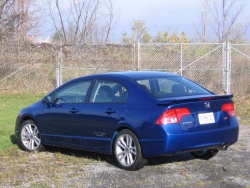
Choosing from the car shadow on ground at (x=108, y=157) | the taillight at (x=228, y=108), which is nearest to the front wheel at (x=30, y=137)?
the car shadow on ground at (x=108, y=157)

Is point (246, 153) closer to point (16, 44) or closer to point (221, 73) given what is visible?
point (221, 73)

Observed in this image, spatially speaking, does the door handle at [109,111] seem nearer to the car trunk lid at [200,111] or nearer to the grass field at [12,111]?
the car trunk lid at [200,111]

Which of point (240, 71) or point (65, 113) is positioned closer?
point (65, 113)

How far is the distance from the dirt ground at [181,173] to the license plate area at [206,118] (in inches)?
27.8

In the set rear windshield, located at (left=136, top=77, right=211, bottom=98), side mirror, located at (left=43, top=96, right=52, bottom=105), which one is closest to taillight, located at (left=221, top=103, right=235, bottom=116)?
rear windshield, located at (left=136, top=77, right=211, bottom=98)

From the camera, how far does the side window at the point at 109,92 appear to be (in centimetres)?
856

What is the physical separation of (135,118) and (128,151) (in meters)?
0.53

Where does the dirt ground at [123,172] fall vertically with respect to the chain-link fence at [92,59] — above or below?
below

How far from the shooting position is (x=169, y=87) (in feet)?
28.7

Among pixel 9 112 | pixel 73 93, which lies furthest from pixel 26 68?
pixel 73 93

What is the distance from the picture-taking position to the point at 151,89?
848 cm

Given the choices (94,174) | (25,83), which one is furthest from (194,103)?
(25,83)

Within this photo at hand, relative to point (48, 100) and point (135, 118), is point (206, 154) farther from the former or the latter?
point (48, 100)

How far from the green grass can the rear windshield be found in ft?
10.0
